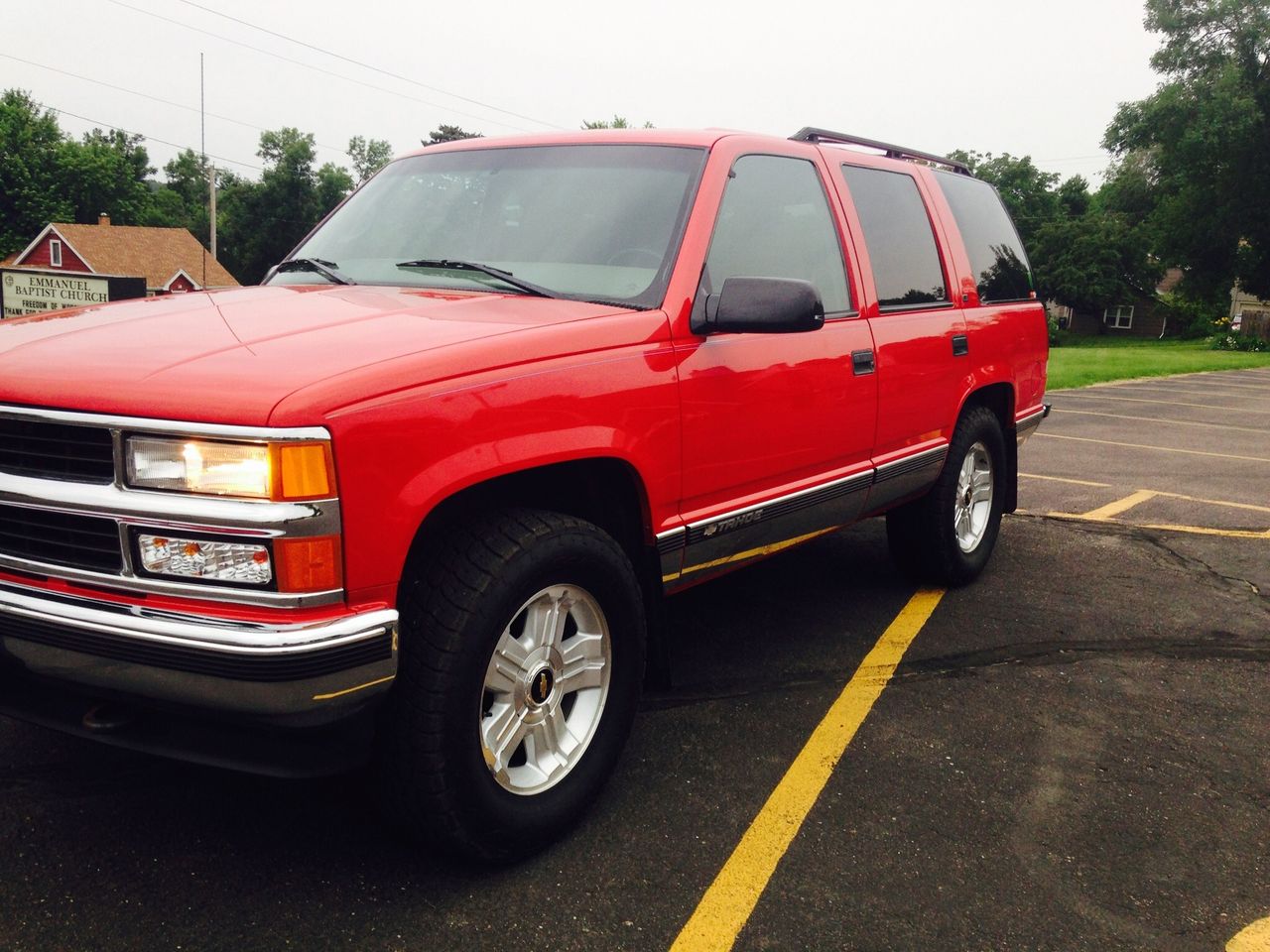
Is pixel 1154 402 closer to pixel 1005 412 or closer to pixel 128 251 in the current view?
pixel 1005 412

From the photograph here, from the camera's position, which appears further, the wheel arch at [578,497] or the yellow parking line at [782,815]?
the wheel arch at [578,497]

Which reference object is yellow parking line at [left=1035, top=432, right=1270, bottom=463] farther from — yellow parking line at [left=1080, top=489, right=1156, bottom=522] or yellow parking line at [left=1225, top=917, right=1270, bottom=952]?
yellow parking line at [left=1225, top=917, right=1270, bottom=952]

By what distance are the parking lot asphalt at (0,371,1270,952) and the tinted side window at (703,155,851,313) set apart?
4.99 feet

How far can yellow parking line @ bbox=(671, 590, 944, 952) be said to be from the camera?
8.85 feet

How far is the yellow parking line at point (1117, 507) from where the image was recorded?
757 cm

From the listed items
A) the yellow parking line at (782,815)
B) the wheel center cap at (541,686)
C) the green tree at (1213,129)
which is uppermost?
the green tree at (1213,129)

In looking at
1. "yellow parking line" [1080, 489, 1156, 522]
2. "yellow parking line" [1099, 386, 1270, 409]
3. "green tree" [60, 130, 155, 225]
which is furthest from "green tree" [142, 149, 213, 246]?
"yellow parking line" [1080, 489, 1156, 522]

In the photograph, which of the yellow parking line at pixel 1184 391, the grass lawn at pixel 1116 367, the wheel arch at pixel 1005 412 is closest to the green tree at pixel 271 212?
the grass lawn at pixel 1116 367

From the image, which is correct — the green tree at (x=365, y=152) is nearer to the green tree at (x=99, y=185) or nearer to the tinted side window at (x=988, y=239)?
the green tree at (x=99, y=185)

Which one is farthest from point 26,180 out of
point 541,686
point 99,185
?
point 541,686

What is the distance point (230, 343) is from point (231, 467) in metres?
0.51

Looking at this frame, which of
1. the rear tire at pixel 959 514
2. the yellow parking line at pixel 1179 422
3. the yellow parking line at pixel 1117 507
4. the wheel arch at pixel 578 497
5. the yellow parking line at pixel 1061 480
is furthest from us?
the yellow parking line at pixel 1179 422

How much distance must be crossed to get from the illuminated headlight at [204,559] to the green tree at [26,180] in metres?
71.6

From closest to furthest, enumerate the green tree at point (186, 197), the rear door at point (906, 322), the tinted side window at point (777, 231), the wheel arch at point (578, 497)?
1. the wheel arch at point (578, 497)
2. the tinted side window at point (777, 231)
3. the rear door at point (906, 322)
4. the green tree at point (186, 197)
